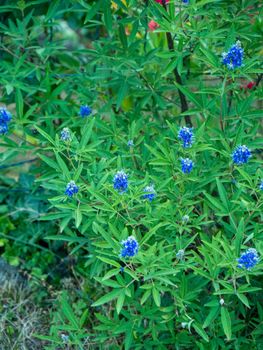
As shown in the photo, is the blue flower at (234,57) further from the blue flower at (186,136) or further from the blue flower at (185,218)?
the blue flower at (185,218)

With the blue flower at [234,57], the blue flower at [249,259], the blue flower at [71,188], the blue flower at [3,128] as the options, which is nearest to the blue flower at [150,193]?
the blue flower at [71,188]

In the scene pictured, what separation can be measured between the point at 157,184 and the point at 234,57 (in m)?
0.57

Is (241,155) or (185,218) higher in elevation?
(241,155)

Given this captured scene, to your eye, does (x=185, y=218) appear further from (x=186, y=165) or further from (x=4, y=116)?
(x=4, y=116)

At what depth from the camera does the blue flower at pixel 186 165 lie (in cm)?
271

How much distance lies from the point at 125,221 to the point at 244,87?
4.12 feet

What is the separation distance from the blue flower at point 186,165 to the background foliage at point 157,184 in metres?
0.06

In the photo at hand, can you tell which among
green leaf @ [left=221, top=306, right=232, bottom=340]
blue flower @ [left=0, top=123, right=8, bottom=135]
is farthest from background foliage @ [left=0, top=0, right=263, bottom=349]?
blue flower @ [left=0, top=123, right=8, bottom=135]

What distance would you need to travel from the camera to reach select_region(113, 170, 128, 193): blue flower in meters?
2.61

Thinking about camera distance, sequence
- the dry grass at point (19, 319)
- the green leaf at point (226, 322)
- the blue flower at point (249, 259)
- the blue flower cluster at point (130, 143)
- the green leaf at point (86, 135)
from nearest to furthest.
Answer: the blue flower at point (249, 259)
the green leaf at point (226, 322)
the green leaf at point (86, 135)
the blue flower cluster at point (130, 143)
the dry grass at point (19, 319)

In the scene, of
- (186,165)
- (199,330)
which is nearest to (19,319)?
(199,330)

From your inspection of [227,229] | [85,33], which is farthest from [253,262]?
[85,33]

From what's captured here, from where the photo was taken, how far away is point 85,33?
266 inches

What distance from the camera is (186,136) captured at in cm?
272
